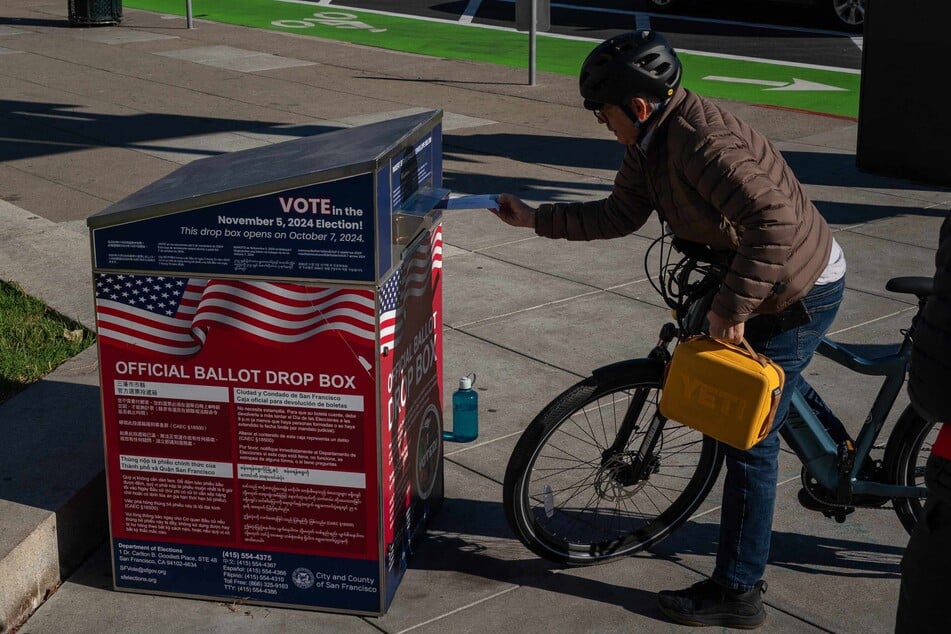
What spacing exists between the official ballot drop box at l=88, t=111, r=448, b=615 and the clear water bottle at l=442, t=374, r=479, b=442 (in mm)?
968

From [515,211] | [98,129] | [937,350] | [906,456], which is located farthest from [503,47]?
[937,350]

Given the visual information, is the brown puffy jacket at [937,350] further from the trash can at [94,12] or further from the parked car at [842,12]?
the trash can at [94,12]

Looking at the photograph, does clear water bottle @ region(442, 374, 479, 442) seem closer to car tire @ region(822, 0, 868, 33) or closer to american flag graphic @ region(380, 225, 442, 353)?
american flag graphic @ region(380, 225, 442, 353)

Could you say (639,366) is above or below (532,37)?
below

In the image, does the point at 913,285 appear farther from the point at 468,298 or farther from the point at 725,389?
the point at 468,298

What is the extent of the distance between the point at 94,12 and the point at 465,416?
50.7 ft

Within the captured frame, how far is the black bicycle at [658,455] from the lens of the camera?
4.03 meters

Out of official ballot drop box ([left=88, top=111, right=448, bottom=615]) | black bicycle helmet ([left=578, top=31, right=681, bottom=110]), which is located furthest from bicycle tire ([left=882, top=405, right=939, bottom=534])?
official ballot drop box ([left=88, top=111, right=448, bottom=615])

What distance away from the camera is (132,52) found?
16.3 m

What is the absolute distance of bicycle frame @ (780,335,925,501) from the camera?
4.13 metres

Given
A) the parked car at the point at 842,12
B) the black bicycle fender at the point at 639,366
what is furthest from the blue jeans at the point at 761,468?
the parked car at the point at 842,12

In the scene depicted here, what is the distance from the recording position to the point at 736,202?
3479 mm

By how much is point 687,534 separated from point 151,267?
2.18 meters

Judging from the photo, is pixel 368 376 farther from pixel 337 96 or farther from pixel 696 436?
pixel 337 96
